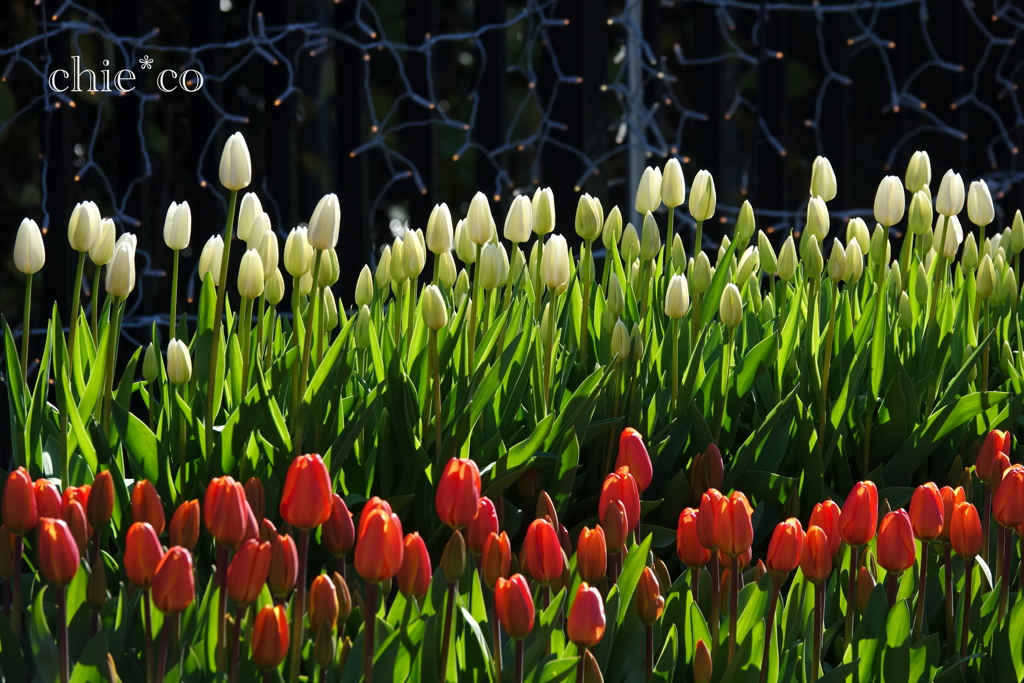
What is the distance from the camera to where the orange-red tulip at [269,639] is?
68 cm

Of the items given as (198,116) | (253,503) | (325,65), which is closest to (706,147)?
(325,65)

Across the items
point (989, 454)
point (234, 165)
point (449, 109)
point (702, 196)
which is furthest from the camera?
point (449, 109)

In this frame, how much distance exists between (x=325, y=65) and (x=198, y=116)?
0.73 m

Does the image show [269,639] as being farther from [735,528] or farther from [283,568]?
[735,528]

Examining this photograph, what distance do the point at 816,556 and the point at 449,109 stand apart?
10.3ft

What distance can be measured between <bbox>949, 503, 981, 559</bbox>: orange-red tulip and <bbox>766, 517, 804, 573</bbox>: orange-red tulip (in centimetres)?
16

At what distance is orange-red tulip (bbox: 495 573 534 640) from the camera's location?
0.70 m

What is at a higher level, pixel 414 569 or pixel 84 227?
pixel 84 227

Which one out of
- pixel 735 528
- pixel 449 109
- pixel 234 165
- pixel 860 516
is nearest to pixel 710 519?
pixel 735 528

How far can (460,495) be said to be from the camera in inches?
30.1

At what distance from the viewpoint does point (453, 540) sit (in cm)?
76

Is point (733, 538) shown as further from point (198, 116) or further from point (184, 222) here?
point (198, 116)

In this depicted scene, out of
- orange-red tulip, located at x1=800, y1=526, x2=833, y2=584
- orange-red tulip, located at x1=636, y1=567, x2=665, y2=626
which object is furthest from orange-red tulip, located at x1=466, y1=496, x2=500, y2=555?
orange-red tulip, located at x1=800, y1=526, x2=833, y2=584

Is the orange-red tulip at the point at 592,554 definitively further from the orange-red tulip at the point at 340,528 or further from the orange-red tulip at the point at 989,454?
the orange-red tulip at the point at 989,454
